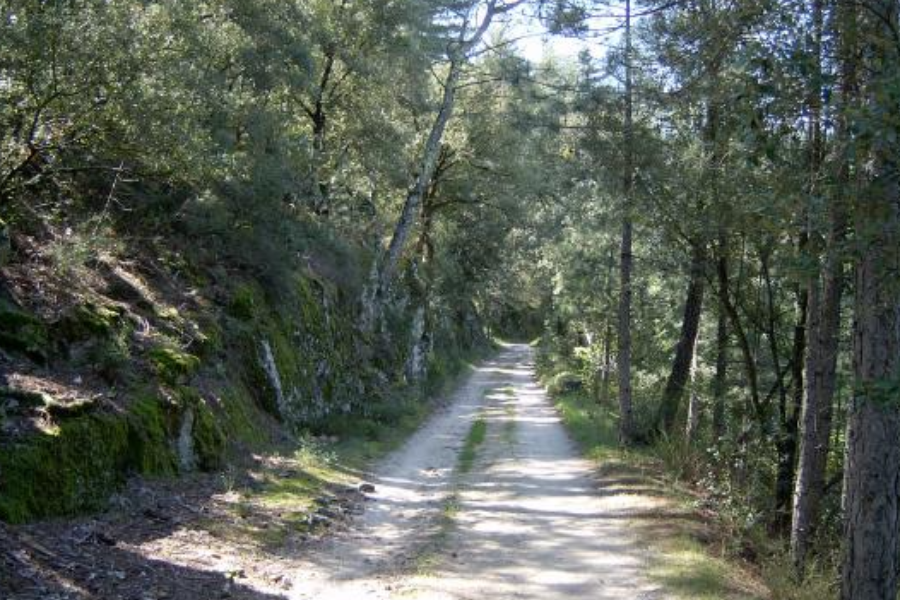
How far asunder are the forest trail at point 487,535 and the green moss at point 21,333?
13.0 ft

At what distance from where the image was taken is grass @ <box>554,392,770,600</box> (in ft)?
25.4

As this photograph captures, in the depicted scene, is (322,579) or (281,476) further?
(281,476)

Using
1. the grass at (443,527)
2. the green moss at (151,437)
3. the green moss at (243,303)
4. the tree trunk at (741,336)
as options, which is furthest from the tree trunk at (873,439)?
the green moss at (243,303)

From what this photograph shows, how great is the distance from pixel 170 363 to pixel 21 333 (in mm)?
2208

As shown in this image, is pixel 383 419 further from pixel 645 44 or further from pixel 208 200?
pixel 645 44

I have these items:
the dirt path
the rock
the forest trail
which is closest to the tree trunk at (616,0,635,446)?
the forest trail

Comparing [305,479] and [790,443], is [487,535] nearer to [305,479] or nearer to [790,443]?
[305,479]

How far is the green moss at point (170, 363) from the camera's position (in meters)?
10.2

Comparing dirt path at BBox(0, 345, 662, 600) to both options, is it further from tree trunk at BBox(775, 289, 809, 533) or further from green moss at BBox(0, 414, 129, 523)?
tree trunk at BBox(775, 289, 809, 533)

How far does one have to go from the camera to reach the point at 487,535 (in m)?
9.66

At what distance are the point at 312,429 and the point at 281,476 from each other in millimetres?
4498

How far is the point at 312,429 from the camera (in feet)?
52.3

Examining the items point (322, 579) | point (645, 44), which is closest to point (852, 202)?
point (322, 579)

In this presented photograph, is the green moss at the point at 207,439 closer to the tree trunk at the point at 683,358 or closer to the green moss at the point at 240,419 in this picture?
the green moss at the point at 240,419
